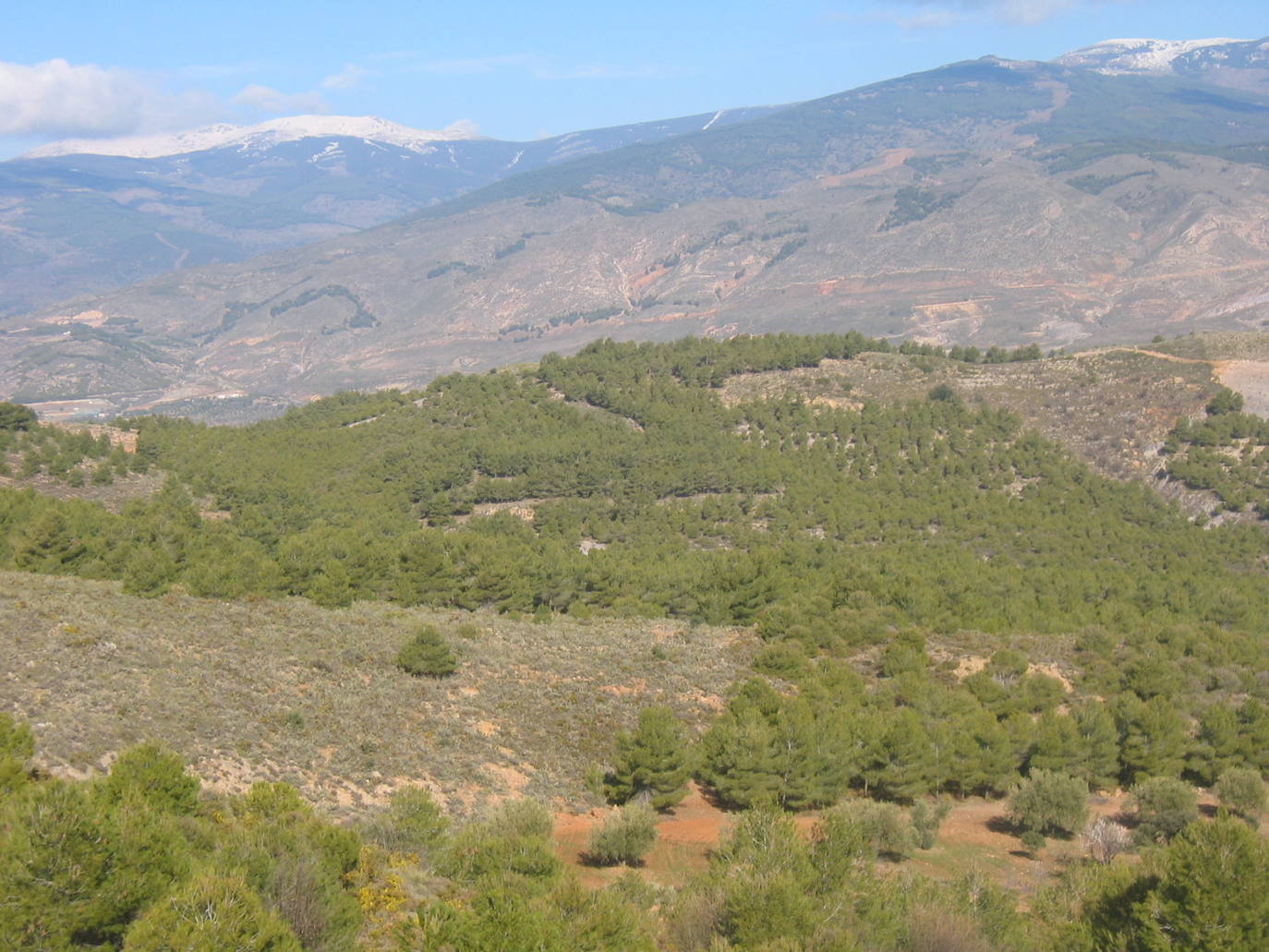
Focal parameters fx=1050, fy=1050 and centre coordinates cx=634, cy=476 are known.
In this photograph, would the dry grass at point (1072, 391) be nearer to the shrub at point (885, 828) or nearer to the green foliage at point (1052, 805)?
the green foliage at point (1052, 805)

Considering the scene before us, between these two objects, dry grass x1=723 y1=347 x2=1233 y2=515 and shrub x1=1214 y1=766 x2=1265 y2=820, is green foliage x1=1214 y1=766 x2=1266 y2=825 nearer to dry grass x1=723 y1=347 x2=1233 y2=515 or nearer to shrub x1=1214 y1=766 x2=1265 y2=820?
shrub x1=1214 y1=766 x2=1265 y2=820

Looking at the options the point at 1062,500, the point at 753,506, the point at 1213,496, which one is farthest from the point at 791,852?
the point at 1213,496

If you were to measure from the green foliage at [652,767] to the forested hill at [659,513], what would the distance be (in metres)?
14.7

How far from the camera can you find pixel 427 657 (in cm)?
3127

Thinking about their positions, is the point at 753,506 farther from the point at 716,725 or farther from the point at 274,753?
the point at 274,753

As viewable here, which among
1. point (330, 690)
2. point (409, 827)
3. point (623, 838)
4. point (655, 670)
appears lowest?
point (655, 670)

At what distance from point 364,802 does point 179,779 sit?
6588mm

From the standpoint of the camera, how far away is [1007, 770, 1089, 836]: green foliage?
26.1 m

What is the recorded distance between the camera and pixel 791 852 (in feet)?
51.9

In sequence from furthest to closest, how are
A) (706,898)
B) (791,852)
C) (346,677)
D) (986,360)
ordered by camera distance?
1. (986,360)
2. (346,677)
3. (791,852)
4. (706,898)

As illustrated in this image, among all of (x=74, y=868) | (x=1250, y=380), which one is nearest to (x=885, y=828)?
(x=74, y=868)

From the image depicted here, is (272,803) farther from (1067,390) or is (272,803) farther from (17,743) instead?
A: (1067,390)

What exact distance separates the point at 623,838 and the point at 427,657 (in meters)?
12.2

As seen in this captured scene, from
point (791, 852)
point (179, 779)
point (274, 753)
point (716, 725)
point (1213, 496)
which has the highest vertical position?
point (179, 779)
